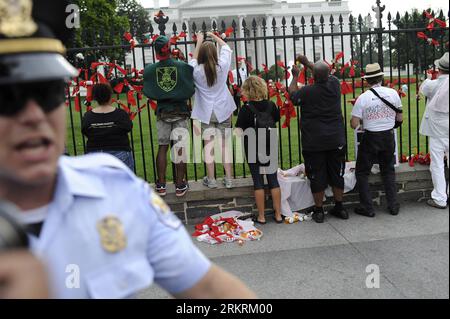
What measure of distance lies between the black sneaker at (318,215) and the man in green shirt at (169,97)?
1.51 m

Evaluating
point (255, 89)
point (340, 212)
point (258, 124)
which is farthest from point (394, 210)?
point (255, 89)

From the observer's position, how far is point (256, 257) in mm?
4820

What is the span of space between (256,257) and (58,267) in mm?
4020

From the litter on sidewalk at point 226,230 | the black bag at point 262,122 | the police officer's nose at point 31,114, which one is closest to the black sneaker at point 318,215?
the litter on sidewalk at point 226,230

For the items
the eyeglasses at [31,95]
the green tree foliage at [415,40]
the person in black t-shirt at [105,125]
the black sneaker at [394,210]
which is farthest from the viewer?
the green tree foliage at [415,40]

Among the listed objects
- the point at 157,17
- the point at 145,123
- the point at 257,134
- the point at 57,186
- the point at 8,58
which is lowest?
the point at 145,123

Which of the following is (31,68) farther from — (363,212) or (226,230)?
(363,212)

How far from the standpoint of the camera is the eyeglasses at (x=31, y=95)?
73 cm

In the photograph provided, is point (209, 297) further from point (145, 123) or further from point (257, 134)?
point (145, 123)

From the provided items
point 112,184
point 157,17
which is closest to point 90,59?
point 157,17

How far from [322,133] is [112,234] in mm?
4889

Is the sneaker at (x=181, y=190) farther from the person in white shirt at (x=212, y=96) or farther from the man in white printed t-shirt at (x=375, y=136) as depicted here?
the man in white printed t-shirt at (x=375, y=136)

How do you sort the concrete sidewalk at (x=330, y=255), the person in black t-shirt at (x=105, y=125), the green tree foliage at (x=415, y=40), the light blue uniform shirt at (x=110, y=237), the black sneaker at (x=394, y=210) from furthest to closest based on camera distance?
1. the green tree foliage at (x=415, y=40)
2. the black sneaker at (x=394, y=210)
3. the person in black t-shirt at (x=105, y=125)
4. the concrete sidewalk at (x=330, y=255)
5. the light blue uniform shirt at (x=110, y=237)

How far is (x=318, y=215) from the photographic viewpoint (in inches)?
232
